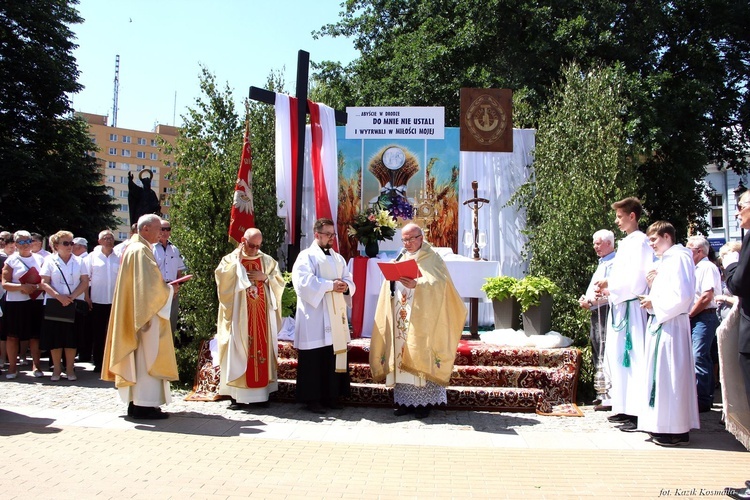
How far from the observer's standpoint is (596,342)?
7.58m

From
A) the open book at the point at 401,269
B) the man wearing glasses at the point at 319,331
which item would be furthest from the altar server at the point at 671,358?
the man wearing glasses at the point at 319,331

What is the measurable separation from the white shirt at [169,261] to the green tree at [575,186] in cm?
512

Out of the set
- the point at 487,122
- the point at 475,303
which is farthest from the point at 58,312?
the point at 487,122

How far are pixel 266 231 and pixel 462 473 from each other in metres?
5.88

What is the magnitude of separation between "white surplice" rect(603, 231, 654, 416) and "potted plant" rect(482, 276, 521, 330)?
1.97 metres

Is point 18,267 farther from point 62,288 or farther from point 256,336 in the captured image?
point 256,336

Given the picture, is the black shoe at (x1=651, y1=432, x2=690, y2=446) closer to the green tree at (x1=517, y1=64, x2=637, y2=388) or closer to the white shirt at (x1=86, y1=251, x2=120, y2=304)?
the green tree at (x1=517, y1=64, x2=637, y2=388)

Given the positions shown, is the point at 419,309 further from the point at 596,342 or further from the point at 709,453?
the point at 709,453

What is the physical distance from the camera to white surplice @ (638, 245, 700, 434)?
5.86 metres

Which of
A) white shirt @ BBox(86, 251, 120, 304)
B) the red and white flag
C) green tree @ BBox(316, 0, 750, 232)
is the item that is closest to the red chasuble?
the red and white flag

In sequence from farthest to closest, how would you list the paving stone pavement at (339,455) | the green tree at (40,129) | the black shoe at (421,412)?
the green tree at (40,129) → the black shoe at (421,412) → the paving stone pavement at (339,455)

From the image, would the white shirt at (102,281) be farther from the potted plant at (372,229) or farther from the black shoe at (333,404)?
the black shoe at (333,404)

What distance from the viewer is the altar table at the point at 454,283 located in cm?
916

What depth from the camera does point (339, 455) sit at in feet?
18.0
